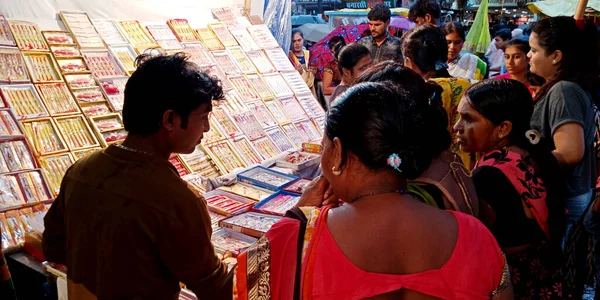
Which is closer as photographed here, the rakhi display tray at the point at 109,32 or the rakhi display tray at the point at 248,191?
the rakhi display tray at the point at 248,191

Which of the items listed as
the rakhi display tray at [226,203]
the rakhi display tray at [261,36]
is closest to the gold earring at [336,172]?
the rakhi display tray at [226,203]

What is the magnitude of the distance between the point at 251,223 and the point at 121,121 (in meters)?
1.49

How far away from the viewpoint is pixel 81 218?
1.33 m

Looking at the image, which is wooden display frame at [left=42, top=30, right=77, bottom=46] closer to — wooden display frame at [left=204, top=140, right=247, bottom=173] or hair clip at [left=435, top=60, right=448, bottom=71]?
wooden display frame at [left=204, top=140, right=247, bottom=173]

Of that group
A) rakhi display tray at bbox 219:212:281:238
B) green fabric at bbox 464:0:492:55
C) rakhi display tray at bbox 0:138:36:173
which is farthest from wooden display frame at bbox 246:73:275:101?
green fabric at bbox 464:0:492:55

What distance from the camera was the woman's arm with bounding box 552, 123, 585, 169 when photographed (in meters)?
1.98

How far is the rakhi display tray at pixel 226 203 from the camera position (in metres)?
2.61

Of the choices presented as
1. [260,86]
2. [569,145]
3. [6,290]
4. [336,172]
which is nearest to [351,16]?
[260,86]

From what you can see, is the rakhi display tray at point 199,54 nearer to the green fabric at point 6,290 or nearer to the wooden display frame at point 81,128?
the wooden display frame at point 81,128

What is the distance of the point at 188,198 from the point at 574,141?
1.73 meters

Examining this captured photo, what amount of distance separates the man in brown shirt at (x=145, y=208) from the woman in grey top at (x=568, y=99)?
1.64 meters

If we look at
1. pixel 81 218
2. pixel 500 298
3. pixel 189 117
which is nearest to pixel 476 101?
pixel 500 298

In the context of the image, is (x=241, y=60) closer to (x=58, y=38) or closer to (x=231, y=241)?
(x=58, y=38)

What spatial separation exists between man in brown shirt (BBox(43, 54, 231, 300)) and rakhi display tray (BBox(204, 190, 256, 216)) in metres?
1.16
